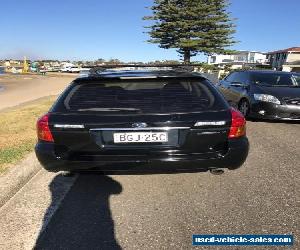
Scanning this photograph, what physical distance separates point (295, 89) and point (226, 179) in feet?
18.6

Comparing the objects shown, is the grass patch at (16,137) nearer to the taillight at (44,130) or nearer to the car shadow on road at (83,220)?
the car shadow on road at (83,220)

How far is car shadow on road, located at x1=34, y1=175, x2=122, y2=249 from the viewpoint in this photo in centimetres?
306

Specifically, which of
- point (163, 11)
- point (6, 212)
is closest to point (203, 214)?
point (6, 212)

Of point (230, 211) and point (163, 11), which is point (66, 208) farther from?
point (163, 11)

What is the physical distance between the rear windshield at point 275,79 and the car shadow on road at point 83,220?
6.83 meters

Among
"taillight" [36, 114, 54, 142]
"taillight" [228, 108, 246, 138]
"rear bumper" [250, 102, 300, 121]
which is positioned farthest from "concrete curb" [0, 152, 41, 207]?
"rear bumper" [250, 102, 300, 121]

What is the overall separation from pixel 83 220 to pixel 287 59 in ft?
246

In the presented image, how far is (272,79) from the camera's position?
33.4 ft

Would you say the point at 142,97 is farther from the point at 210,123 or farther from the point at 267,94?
the point at 267,94

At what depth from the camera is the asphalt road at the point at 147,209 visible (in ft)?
10.3

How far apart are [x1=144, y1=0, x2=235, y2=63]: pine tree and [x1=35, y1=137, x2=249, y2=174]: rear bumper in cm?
4257

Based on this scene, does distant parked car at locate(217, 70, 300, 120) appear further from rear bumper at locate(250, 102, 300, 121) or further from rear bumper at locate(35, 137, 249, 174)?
rear bumper at locate(35, 137, 249, 174)

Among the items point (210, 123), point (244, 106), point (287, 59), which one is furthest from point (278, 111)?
point (287, 59)

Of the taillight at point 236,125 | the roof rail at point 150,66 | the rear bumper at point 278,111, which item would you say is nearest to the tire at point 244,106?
the rear bumper at point 278,111
